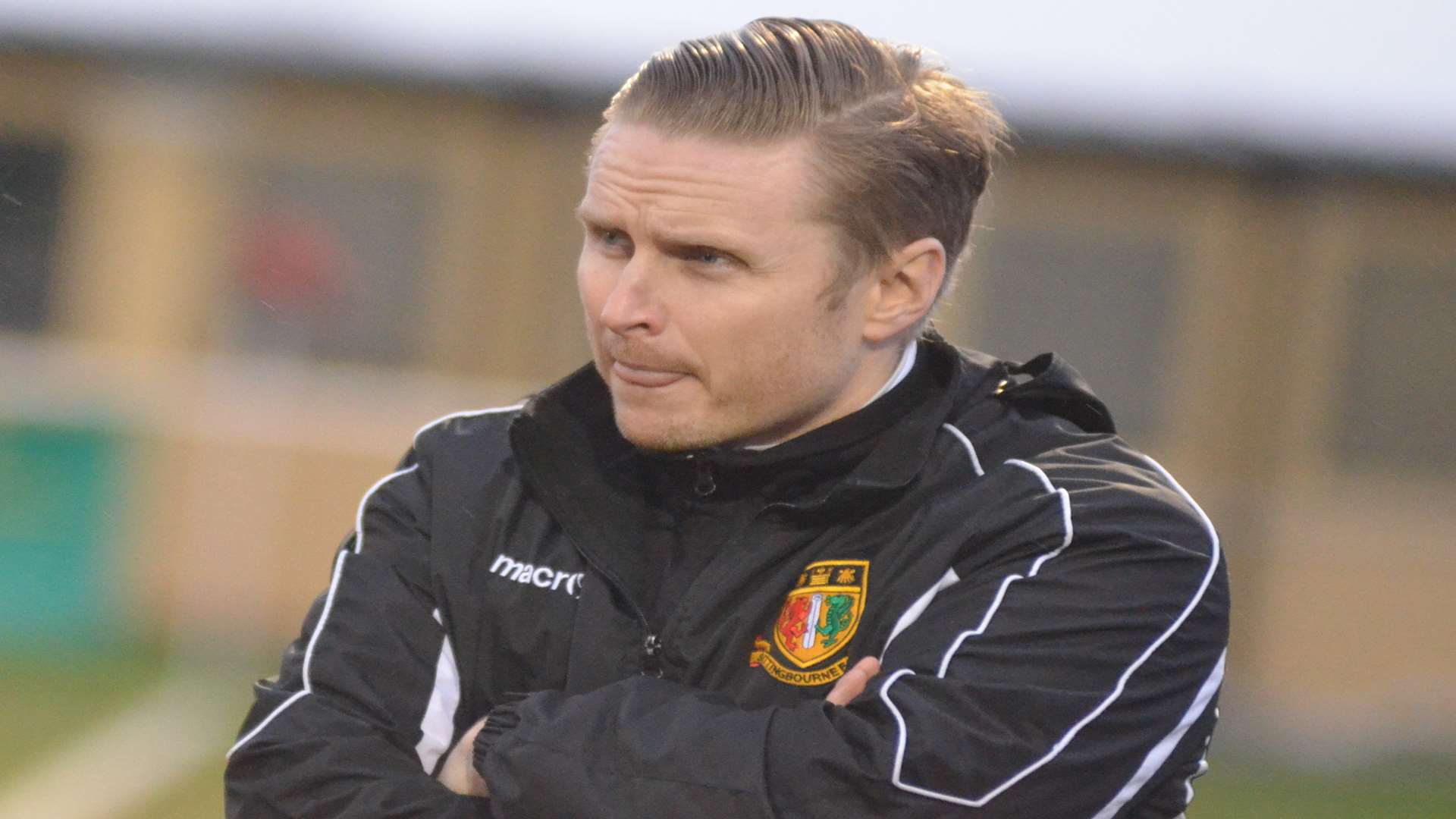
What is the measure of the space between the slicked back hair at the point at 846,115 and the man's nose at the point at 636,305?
0.22 metres

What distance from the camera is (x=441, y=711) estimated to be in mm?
2854

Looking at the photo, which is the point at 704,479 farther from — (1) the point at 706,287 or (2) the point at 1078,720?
(2) the point at 1078,720

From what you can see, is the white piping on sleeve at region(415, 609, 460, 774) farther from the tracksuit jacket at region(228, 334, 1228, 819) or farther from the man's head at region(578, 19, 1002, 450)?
the man's head at region(578, 19, 1002, 450)

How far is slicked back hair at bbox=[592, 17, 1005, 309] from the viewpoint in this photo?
108 inches

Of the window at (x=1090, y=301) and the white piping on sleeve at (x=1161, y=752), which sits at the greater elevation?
the window at (x=1090, y=301)

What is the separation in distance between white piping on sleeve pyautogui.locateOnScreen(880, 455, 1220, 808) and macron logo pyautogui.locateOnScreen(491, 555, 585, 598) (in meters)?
0.52

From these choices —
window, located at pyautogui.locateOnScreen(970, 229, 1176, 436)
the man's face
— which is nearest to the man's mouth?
the man's face

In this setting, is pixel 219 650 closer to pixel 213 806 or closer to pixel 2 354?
pixel 2 354

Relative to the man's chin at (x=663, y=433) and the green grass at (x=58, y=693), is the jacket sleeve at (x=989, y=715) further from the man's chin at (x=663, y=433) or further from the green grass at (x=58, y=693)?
the green grass at (x=58, y=693)

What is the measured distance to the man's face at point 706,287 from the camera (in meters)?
2.71

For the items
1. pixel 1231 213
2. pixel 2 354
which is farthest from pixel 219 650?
pixel 1231 213

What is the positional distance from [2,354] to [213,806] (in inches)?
237

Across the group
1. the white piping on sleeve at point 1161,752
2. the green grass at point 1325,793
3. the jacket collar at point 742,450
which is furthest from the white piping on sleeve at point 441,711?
the green grass at point 1325,793

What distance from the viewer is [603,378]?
2.84 metres
